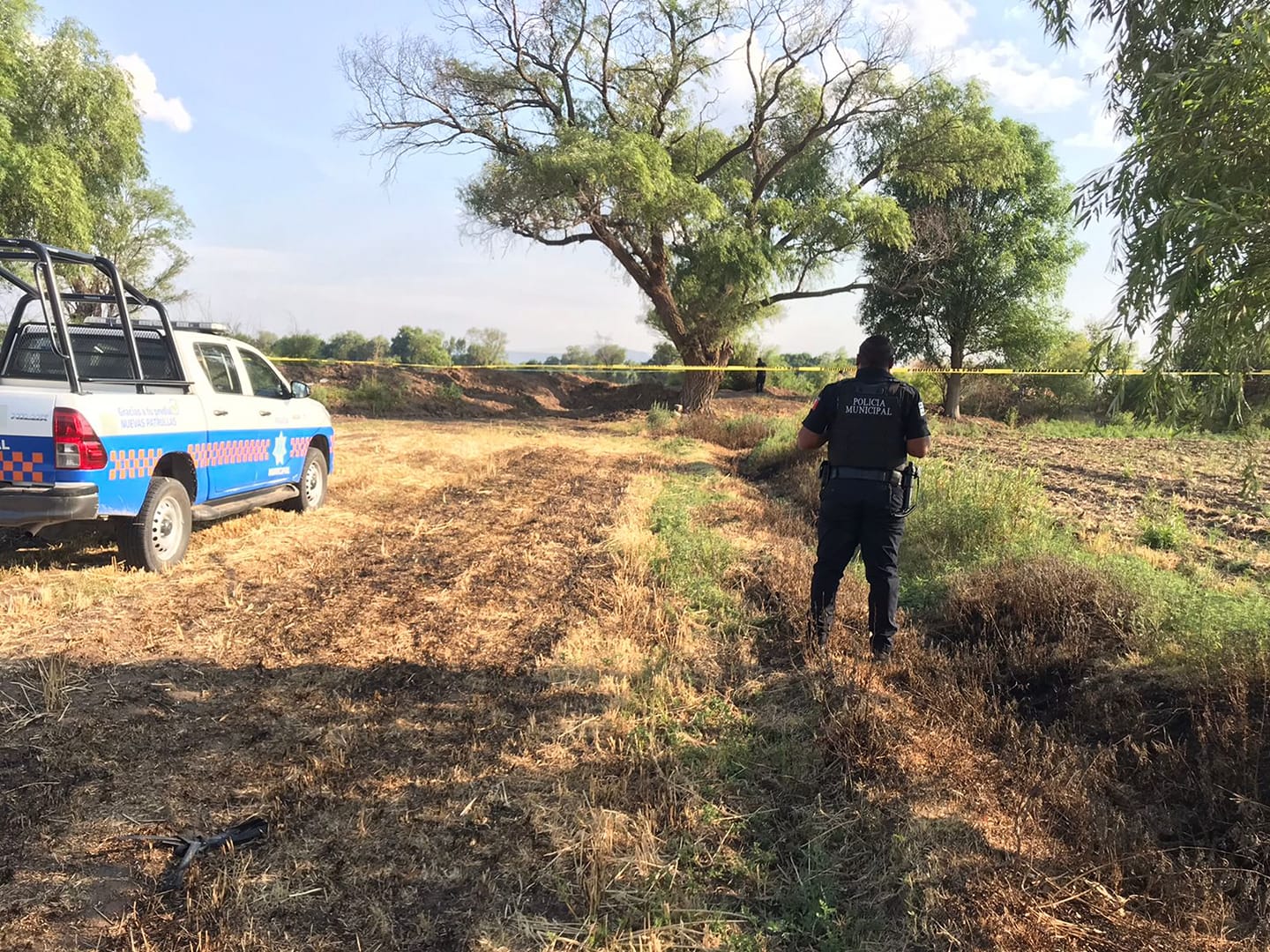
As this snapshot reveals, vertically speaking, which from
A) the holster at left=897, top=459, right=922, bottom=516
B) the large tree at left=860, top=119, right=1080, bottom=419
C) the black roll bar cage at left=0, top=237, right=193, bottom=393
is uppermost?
the large tree at left=860, top=119, right=1080, bottom=419

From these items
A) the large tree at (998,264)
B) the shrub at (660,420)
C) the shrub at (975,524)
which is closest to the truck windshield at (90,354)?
the shrub at (975,524)

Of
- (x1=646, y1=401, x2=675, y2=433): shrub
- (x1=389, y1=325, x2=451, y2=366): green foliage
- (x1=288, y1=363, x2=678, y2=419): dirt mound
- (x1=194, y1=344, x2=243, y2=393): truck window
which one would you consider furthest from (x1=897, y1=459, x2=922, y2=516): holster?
(x1=389, y1=325, x2=451, y2=366): green foliage

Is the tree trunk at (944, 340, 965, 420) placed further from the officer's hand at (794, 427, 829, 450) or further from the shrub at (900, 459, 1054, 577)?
the officer's hand at (794, 427, 829, 450)

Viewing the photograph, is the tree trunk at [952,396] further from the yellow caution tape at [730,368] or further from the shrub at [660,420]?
the shrub at [660,420]

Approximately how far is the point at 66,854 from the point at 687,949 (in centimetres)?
208

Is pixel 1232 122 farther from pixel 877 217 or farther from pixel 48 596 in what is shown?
pixel 877 217

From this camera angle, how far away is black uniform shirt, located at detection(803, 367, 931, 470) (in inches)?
171

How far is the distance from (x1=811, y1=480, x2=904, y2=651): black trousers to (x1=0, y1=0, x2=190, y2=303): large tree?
18573mm

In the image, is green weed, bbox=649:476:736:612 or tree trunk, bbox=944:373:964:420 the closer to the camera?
green weed, bbox=649:476:736:612

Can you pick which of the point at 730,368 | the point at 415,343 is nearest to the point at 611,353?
the point at 415,343

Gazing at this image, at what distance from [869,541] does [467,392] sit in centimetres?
2160

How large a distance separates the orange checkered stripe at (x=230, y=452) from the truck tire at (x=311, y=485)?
2.88ft

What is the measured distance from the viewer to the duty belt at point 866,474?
4332mm

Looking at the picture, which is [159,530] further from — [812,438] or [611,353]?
[611,353]
